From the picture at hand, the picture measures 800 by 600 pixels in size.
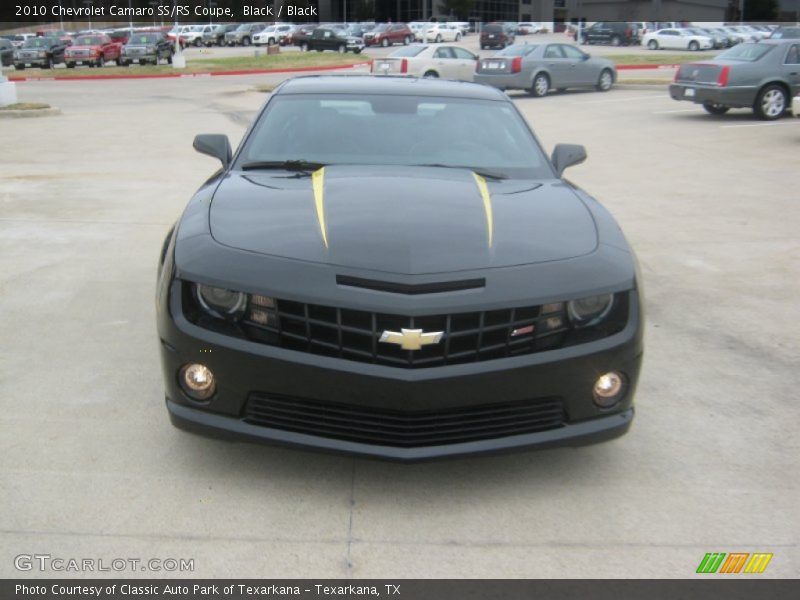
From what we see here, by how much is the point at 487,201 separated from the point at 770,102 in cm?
1570

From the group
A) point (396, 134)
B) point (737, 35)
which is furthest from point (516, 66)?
point (737, 35)

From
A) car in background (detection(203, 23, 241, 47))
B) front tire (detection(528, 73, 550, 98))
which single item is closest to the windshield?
car in background (detection(203, 23, 241, 47))

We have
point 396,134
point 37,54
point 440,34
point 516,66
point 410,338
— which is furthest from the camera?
Answer: point 440,34

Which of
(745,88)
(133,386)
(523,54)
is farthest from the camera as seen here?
(523,54)

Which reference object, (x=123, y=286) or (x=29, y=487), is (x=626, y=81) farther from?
(x=29, y=487)

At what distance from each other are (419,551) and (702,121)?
16.6 metres

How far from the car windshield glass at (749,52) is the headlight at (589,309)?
16294 mm

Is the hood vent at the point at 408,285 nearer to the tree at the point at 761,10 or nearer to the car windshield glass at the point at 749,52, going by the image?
the car windshield glass at the point at 749,52

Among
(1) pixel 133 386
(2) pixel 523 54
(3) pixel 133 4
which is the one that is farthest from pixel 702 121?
(3) pixel 133 4

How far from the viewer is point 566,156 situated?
5172 mm

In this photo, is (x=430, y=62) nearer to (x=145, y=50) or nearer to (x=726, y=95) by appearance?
(x=726, y=95)

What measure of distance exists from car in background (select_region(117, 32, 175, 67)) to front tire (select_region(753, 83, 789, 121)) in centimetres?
3194

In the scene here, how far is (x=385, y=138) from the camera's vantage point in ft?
16.4

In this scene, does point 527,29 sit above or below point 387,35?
above
